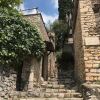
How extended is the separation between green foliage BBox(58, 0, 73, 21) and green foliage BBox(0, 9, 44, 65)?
1616 centimetres

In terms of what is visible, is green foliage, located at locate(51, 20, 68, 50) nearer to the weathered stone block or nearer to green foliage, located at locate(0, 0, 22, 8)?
green foliage, located at locate(0, 0, 22, 8)

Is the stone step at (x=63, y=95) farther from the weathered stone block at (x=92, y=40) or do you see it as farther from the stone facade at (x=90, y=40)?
the weathered stone block at (x=92, y=40)

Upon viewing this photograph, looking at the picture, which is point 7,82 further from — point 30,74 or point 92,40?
point 92,40

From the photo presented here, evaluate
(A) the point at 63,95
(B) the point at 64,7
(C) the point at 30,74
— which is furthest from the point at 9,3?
(B) the point at 64,7

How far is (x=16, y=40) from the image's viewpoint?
10.8m

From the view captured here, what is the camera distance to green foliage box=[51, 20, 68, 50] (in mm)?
24094

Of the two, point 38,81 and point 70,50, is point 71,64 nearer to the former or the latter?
point 70,50

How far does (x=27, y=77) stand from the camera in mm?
11492

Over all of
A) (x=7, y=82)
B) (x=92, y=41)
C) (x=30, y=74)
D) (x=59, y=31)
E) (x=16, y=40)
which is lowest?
(x=7, y=82)

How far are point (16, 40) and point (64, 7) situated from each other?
17607 mm

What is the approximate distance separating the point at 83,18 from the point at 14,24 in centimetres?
315

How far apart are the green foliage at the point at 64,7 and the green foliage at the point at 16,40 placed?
53.0 feet

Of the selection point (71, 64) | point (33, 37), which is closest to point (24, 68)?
point (33, 37)

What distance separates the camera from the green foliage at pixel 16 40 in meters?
10.4
